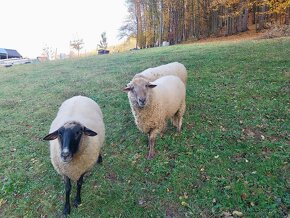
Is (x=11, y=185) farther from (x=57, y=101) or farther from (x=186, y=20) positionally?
(x=186, y=20)

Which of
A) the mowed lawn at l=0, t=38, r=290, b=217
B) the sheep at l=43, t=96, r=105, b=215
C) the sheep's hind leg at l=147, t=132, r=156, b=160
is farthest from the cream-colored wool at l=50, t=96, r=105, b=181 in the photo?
the sheep's hind leg at l=147, t=132, r=156, b=160

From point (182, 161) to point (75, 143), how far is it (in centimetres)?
243

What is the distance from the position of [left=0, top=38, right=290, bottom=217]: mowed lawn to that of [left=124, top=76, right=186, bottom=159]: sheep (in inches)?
19.1

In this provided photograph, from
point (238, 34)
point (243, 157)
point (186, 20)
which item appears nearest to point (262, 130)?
point (243, 157)

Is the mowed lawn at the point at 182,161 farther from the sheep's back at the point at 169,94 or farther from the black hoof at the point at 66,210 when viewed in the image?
the sheep's back at the point at 169,94

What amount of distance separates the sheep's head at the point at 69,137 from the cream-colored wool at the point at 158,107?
1.81 meters

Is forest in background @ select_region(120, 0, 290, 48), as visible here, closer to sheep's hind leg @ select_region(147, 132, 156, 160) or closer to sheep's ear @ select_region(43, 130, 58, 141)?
sheep's hind leg @ select_region(147, 132, 156, 160)

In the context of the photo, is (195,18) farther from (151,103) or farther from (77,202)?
(77,202)

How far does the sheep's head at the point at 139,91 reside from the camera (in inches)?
219

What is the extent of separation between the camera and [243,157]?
5.55 m

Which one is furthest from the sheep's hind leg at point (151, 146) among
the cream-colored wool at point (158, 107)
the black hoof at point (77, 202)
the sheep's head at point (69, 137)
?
the sheep's head at point (69, 137)

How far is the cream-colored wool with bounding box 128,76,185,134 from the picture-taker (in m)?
5.89

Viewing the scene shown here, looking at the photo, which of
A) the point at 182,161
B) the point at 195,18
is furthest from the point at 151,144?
the point at 195,18

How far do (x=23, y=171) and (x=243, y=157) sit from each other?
4.72m
